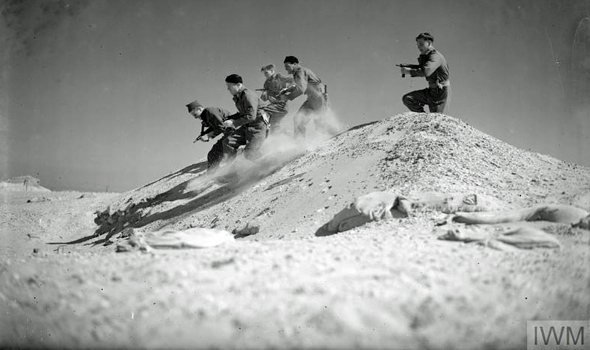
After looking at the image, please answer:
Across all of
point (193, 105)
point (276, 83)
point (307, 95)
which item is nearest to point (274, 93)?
point (276, 83)

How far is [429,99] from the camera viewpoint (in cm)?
731

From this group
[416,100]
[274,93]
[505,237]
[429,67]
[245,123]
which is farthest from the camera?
[274,93]

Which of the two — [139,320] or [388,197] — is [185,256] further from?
[388,197]

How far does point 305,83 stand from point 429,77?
8.02 ft

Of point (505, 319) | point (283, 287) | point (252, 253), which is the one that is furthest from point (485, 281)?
point (252, 253)

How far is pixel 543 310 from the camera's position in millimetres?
2230

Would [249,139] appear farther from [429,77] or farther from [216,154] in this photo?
[429,77]

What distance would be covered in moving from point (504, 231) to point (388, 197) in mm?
1169

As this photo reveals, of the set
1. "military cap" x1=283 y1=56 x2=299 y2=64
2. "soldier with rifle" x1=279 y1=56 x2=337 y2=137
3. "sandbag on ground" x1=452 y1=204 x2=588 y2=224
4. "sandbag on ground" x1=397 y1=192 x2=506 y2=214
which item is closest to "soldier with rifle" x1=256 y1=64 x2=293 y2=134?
"soldier with rifle" x1=279 y1=56 x2=337 y2=137

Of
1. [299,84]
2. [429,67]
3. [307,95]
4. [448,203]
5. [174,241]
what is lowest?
[448,203]

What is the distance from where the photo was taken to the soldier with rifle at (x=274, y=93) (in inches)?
335

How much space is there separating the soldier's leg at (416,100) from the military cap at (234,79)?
310cm

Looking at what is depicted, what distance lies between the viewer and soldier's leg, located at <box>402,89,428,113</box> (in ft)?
24.2

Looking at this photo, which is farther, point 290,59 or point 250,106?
point 290,59
